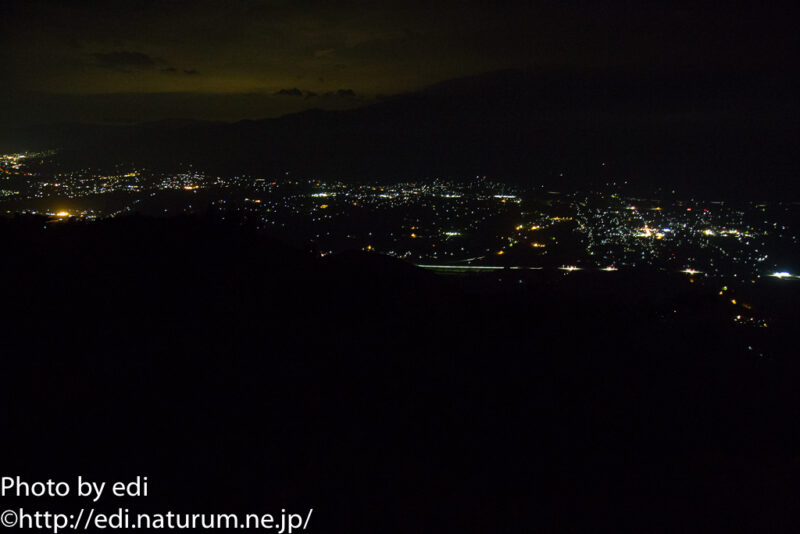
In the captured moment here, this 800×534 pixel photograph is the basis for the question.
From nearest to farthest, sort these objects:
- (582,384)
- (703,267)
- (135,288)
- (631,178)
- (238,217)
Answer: (582,384), (135,288), (238,217), (703,267), (631,178)

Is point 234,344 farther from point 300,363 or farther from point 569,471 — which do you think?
point 569,471

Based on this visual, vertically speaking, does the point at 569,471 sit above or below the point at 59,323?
below

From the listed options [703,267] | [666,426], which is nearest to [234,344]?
[666,426]

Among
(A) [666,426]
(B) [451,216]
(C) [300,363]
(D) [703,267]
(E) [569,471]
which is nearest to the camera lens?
(E) [569,471]

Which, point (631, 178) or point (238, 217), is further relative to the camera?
point (631, 178)

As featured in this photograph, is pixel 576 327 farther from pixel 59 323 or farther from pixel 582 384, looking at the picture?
pixel 59 323

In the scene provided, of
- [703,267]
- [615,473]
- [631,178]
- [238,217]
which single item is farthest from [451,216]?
[631,178]

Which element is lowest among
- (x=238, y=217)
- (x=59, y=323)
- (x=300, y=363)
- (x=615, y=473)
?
(x=615, y=473)
